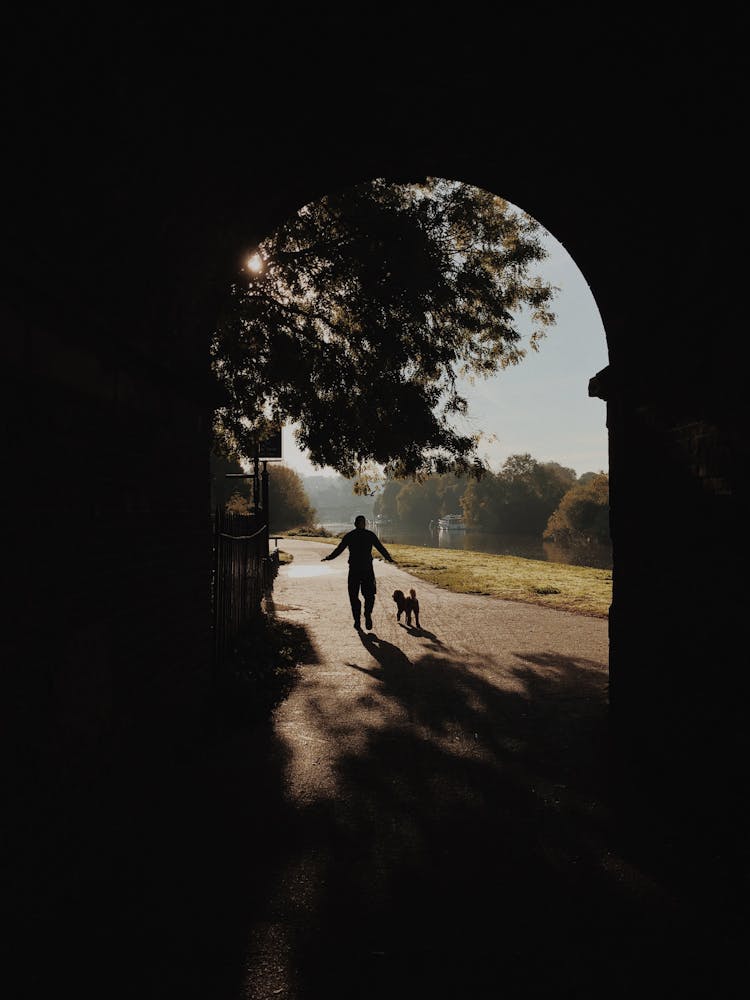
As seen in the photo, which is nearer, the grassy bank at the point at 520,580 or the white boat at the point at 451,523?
the grassy bank at the point at 520,580

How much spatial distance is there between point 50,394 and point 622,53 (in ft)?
12.0

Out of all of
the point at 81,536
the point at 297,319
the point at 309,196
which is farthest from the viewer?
the point at 297,319

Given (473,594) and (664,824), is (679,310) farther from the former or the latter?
(473,594)

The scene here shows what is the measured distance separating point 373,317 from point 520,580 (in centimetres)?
867

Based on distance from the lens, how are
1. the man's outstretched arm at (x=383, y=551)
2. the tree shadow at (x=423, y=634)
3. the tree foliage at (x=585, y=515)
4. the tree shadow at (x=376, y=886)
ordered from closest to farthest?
the tree shadow at (x=376, y=886) < the tree shadow at (x=423, y=634) < the man's outstretched arm at (x=383, y=551) < the tree foliage at (x=585, y=515)

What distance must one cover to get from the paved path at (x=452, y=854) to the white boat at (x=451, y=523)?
401 feet

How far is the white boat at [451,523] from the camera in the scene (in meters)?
128

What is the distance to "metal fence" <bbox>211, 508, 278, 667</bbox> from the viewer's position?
5.71 m

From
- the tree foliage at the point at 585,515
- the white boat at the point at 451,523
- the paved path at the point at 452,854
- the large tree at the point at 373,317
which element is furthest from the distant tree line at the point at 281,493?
the white boat at the point at 451,523

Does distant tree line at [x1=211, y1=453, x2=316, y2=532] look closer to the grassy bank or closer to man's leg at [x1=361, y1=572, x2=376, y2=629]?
the grassy bank

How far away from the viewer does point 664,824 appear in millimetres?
3279

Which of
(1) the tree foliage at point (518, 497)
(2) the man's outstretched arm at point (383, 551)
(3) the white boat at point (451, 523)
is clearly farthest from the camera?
(3) the white boat at point (451, 523)

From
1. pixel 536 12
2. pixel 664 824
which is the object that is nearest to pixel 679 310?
pixel 536 12

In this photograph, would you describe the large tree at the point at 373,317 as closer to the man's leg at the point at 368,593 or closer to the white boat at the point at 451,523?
the man's leg at the point at 368,593
